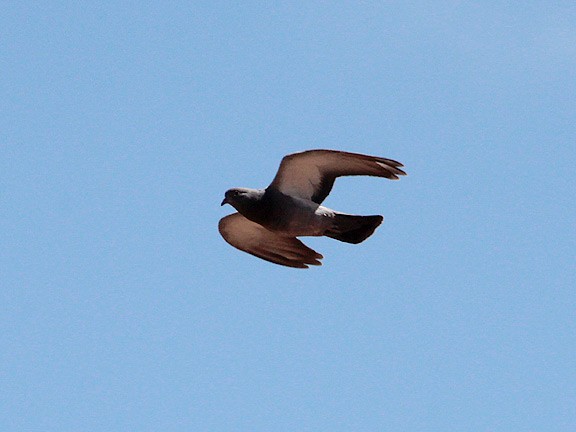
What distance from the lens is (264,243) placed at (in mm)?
17719

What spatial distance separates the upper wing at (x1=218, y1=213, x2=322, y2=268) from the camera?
17.4 meters

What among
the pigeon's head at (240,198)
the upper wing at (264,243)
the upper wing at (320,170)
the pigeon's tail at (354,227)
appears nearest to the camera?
the upper wing at (320,170)

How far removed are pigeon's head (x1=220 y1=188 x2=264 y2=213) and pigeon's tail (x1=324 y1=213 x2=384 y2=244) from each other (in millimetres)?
1101

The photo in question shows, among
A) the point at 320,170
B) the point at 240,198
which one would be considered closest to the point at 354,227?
the point at 320,170

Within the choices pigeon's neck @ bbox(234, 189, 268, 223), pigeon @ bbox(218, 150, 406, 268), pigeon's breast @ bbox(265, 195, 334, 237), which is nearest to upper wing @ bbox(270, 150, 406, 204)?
pigeon @ bbox(218, 150, 406, 268)

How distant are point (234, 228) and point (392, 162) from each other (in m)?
3.33

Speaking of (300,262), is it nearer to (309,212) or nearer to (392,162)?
(309,212)

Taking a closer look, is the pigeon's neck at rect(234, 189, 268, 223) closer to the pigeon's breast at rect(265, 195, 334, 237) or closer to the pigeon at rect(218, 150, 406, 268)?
the pigeon at rect(218, 150, 406, 268)

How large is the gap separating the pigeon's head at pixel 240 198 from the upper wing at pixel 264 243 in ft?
4.79

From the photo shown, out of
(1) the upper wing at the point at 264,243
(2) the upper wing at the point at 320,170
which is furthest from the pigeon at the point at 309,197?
(1) the upper wing at the point at 264,243

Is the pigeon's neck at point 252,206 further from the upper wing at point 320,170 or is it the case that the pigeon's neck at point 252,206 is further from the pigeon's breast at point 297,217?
the upper wing at point 320,170

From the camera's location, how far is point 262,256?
697 inches

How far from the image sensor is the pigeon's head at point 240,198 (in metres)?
15.7

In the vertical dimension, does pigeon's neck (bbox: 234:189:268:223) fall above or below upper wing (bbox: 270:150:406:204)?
below
